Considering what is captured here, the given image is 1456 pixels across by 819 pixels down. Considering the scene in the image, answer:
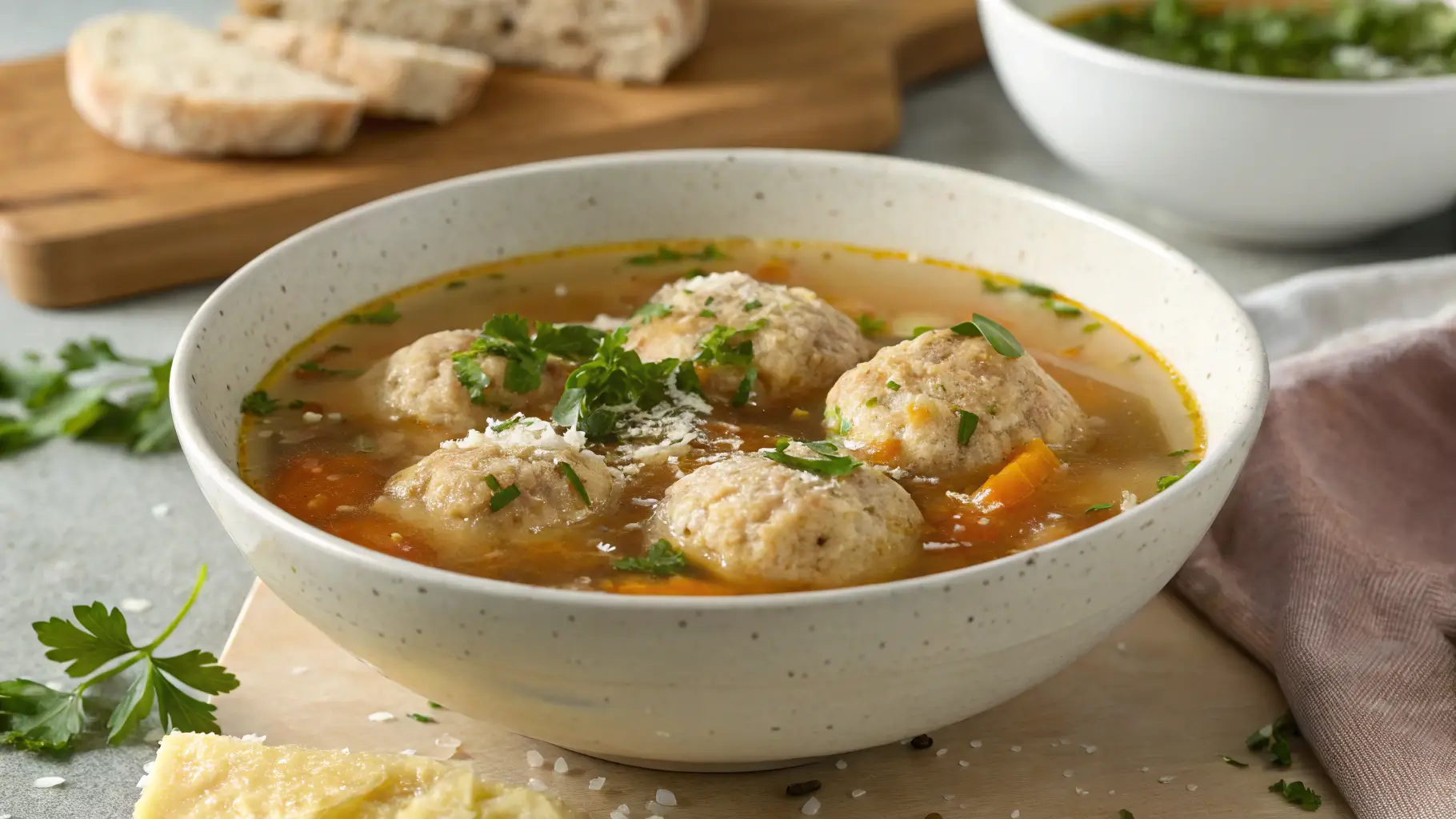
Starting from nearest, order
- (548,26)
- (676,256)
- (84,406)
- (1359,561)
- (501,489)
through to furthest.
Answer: (501,489) → (1359,561) → (676,256) → (84,406) → (548,26)

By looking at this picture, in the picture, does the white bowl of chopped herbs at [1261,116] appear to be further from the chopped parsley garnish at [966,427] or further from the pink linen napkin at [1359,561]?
the chopped parsley garnish at [966,427]

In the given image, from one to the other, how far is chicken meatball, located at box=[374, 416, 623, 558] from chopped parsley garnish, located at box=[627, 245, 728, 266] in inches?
40.5

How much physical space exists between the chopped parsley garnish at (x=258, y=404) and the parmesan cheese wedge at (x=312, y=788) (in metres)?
0.79

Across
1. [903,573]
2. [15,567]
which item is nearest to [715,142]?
A: [15,567]

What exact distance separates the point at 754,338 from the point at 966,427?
536 mm

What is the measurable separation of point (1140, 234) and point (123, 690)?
2.36m

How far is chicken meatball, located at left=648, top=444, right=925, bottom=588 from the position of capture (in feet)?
8.42

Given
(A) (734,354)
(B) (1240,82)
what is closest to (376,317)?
(A) (734,354)

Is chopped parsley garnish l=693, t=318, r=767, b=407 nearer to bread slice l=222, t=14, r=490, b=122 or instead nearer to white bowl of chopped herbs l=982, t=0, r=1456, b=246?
white bowl of chopped herbs l=982, t=0, r=1456, b=246

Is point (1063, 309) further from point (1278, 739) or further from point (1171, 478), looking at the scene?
point (1278, 739)

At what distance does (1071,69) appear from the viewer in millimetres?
4930

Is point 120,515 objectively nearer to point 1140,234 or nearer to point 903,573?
point 903,573

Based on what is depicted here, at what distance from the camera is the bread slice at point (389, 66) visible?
5410mm

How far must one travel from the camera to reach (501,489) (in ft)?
9.05
